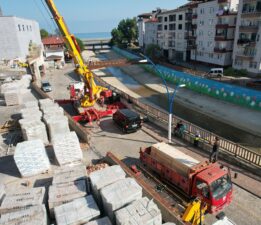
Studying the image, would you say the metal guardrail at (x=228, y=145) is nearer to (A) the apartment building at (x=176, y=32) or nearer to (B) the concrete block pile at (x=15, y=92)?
(B) the concrete block pile at (x=15, y=92)

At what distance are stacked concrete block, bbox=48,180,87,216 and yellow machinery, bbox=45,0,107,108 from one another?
14.4m

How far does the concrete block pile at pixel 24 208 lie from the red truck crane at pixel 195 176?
266 inches

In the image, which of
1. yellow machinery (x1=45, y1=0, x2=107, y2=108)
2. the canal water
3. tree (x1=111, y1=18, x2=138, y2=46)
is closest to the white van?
the canal water

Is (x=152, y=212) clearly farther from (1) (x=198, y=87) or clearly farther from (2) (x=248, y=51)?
(2) (x=248, y=51)

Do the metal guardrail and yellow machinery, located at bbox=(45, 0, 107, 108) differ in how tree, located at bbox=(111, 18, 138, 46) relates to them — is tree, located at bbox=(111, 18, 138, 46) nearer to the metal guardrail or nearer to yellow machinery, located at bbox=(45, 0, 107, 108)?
yellow machinery, located at bbox=(45, 0, 107, 108)

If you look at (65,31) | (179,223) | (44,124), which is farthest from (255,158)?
(65,31)

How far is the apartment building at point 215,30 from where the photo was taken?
48.2 metres

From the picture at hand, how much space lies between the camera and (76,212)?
9453 millimetres

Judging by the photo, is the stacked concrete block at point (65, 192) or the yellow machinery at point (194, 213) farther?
the stacked concrete block at point (65, 192)

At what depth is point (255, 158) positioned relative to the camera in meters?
14.6

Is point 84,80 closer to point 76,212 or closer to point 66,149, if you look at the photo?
point 66,149

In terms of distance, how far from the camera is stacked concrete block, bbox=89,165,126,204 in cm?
1073

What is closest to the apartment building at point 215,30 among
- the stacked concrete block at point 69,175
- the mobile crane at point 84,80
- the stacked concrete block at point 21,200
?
the mobile crane at point 84,80

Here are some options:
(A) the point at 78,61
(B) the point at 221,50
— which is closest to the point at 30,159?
(A) the point at 78,61
